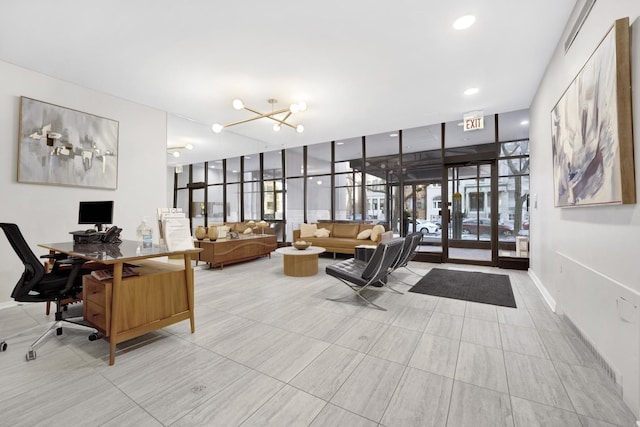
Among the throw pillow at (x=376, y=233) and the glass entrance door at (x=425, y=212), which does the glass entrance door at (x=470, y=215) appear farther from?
the throw pillow at (x=376, y=233)

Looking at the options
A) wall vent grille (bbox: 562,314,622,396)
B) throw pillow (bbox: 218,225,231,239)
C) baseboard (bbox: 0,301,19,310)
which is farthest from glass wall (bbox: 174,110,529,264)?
baseboard (bbox: 0,301,19,310)

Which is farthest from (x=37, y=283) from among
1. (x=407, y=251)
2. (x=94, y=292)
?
(x=407, y=251)

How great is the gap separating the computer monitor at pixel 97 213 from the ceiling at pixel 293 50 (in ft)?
6.58

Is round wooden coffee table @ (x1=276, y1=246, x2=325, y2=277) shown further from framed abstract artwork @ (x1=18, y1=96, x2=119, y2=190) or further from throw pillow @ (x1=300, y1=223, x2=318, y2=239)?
framed abstract artwork @ (x1=18, y1=96, x2=119, y2=190)

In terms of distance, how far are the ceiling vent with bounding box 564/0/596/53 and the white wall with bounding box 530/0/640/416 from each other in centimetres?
8

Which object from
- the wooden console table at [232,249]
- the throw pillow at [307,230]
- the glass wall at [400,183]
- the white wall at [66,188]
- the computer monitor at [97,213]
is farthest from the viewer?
the throw pillow at [307,230]

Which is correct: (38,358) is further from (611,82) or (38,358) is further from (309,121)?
(309,121)

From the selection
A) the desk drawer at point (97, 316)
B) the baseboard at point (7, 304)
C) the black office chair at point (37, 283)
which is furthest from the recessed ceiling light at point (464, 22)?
the baseboard at point (7, 304)

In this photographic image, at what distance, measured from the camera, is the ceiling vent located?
235 centimetres

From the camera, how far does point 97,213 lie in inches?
139

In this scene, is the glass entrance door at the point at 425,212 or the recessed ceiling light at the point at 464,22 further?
the glass entrance door at the point at 425,212

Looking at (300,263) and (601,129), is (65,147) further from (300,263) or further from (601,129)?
(601,129)

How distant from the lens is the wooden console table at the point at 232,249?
5523 millimetres

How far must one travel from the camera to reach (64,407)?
167cm
